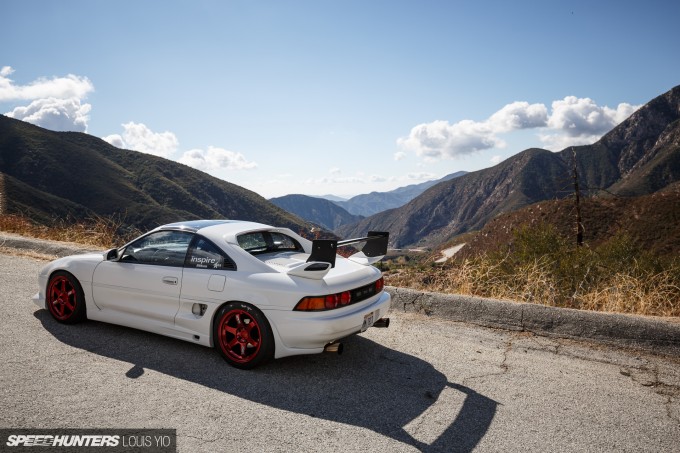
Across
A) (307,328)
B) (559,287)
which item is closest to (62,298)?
(307,328)

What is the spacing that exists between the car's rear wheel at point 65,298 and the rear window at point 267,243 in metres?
1.98

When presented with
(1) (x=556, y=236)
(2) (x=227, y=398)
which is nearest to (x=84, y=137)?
(1) (x=556, y=236)

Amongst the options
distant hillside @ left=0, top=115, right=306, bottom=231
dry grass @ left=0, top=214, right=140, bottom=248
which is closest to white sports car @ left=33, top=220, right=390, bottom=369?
dry grass @ left=0, top=214, right=140, bottom=248

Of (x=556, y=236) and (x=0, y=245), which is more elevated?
(x=556, y=236)

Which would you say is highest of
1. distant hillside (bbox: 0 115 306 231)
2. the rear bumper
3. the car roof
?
distant hillside (bbox: 0 115 306 231)

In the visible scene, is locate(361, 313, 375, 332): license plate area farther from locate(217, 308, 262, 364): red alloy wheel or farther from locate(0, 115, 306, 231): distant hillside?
locate(0, 115, 306, 231): distant hillside

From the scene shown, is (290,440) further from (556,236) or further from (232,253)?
(556,236)

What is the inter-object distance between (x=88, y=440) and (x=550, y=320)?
15.3 ft

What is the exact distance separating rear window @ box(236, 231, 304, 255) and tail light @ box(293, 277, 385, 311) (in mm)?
979

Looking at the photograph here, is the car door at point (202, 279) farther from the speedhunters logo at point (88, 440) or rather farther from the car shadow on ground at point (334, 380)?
the speedhunters logo at point (88, 440)

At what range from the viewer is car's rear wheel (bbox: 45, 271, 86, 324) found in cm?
493

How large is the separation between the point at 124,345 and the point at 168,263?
0.93m

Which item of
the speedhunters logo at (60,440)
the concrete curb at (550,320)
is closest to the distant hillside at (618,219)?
the concrete curb at (550,320)

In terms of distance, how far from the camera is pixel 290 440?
293 centimetres
